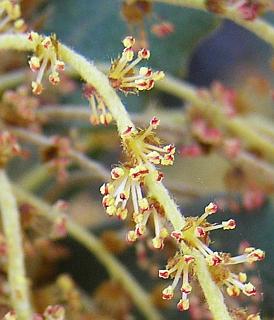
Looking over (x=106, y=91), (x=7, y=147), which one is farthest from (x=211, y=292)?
(x=7, y=147)

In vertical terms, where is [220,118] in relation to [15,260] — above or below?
above

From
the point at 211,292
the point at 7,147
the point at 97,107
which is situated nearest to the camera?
the point at 211,292

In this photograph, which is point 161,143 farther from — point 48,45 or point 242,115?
point 242,115

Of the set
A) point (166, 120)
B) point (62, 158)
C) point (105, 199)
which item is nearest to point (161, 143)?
point (105, 199)

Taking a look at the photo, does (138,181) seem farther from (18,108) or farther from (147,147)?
(18,108)

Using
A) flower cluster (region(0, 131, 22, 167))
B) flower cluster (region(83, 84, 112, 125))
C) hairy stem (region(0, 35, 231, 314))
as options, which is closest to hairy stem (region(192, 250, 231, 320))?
hairy stem (region(0, 35, 231, 314))

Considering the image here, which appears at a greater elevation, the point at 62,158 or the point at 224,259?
the point at 62,158
